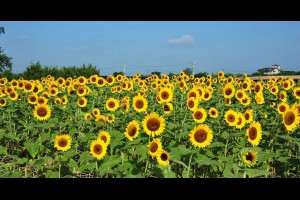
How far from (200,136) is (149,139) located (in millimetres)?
583

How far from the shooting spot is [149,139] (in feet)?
12.0

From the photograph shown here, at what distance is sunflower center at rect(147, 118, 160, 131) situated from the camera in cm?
356

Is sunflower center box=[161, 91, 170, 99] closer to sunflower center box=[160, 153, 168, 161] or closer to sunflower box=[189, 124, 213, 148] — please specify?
sunflower box=[189, 124, 213, 148]

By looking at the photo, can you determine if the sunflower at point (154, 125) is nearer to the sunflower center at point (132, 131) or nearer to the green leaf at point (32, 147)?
the sunflower center at point (132, 131)

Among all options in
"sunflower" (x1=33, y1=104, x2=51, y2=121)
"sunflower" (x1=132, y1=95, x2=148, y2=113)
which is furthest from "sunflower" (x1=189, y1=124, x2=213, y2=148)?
"sunflower" (x1=33, y1=104, x2=51, y2=121)

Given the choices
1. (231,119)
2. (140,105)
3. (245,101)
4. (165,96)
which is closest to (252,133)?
(231,119)

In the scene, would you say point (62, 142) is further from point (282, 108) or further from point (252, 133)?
point (282, 108)

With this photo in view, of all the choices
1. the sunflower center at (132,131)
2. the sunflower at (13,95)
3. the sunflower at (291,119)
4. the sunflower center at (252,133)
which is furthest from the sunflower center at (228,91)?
the sunflower at (13,95)

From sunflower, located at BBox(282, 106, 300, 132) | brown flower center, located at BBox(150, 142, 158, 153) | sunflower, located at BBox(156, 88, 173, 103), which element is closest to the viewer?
brown flower center, located at BBox(150, 142, 158, 153)

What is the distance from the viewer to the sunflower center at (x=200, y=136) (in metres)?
3.32
